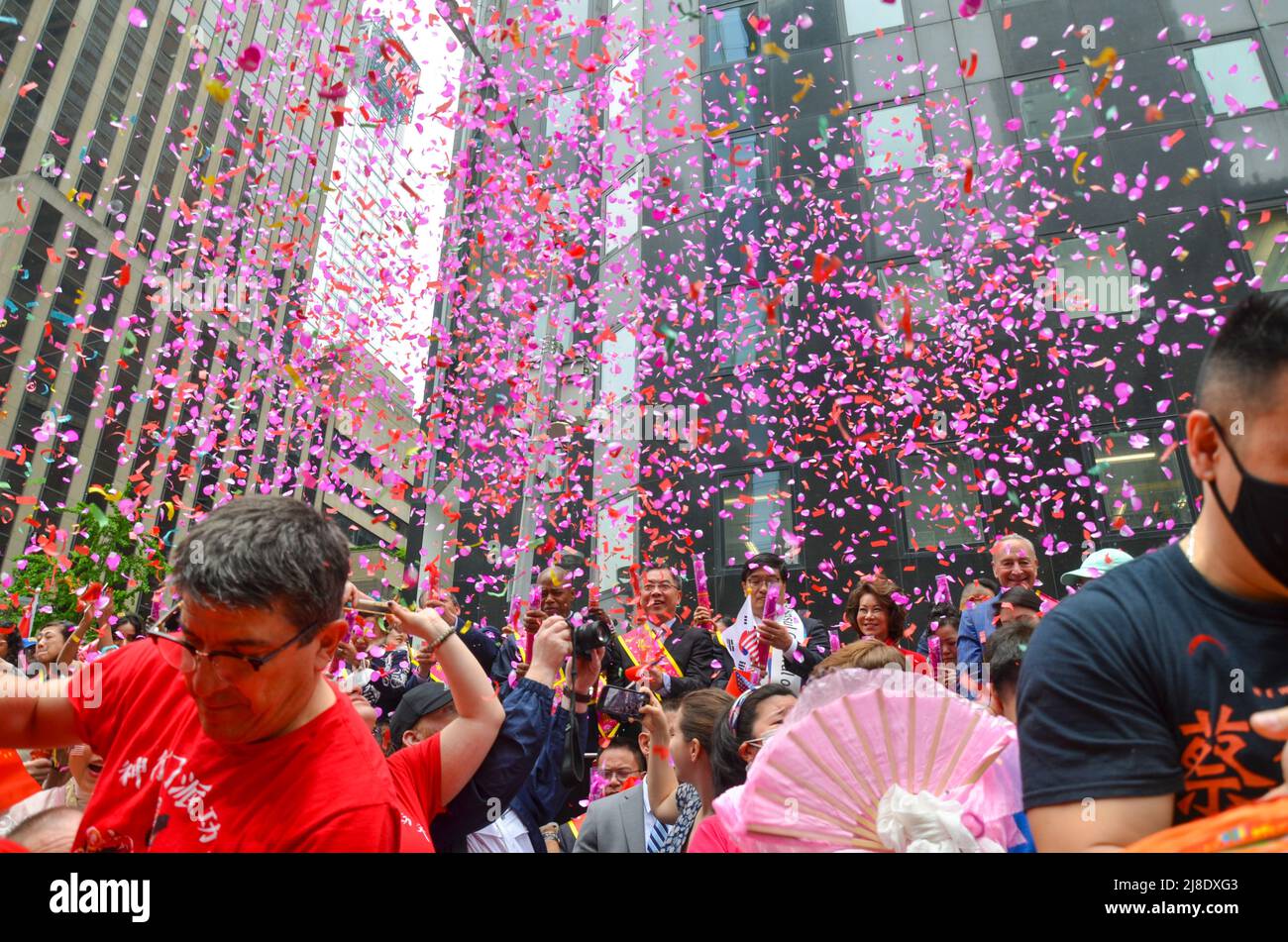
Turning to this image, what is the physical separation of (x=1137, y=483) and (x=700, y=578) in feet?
19.8

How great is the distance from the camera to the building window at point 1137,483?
40.2ft

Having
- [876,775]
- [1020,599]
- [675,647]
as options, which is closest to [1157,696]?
[876,775]

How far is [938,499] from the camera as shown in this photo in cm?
1312

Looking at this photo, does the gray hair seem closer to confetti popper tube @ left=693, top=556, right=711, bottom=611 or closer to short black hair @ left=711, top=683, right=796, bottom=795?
short black hair @ left=711, top=683, right=796, bottom=795

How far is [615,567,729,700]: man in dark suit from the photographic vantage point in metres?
5.41

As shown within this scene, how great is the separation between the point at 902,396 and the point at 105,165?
134 feet

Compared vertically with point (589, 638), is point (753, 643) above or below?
above

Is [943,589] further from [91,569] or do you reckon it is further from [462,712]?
[91,569]

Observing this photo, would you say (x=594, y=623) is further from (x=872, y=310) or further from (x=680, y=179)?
(x=680, y=179)

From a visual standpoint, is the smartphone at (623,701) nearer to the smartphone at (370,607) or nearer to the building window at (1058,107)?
the smartphone at (370,607)

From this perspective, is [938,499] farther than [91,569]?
No

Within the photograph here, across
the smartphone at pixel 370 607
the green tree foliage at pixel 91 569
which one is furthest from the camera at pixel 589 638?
the green tree foliage at pixel 91 569

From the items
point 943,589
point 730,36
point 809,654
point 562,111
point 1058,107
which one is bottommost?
point 809,654

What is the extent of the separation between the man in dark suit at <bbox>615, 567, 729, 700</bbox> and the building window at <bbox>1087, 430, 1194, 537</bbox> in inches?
308
